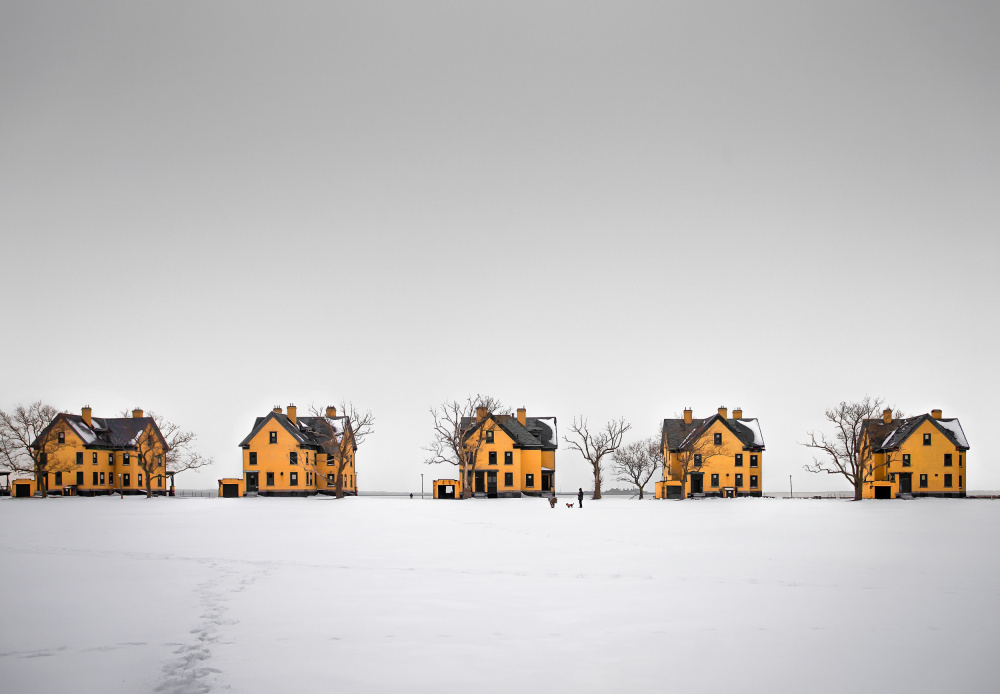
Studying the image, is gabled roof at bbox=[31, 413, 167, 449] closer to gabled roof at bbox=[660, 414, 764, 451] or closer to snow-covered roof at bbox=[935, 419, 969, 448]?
gabled roof at bbox=[660, 414, 764, 451]

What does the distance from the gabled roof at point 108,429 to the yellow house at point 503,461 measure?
128ft

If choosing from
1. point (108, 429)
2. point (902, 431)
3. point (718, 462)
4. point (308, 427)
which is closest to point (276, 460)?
point (308, 427)

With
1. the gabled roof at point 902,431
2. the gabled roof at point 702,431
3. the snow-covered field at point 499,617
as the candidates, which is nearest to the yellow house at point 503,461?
the gabled roof at point 702,431

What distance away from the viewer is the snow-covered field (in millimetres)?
10180

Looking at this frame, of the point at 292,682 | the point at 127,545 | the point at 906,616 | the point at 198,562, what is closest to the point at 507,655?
the point at 292,682

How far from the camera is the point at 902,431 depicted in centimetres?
9494

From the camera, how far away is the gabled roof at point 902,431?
93125 millimetres

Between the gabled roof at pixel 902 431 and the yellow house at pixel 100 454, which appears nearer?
the gabled roof at pixel 902 431

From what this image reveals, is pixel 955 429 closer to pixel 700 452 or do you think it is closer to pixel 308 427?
pixel 700 452

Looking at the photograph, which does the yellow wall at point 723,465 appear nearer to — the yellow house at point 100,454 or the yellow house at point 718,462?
the yellow house at point 718,462

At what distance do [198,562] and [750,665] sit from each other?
15938mm

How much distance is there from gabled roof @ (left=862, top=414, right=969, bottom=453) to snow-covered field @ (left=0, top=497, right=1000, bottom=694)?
238ft

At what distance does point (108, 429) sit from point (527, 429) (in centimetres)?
5397

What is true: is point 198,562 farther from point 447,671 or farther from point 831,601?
point 831,601
